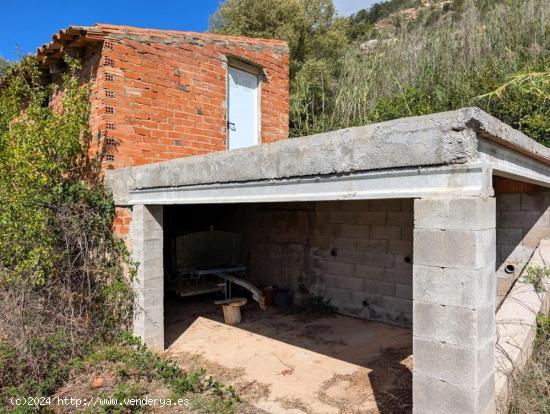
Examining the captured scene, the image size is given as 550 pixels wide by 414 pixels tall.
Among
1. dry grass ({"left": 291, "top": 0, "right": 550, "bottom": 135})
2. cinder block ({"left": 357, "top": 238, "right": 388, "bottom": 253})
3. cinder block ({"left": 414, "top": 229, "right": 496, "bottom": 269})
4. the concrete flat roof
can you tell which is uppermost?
Result: dry grass ({"left": 291, "top": 0, "right": 550, "bottom": 135})

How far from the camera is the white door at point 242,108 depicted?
833cm

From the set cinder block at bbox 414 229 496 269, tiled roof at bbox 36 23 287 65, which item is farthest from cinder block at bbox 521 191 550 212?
tiled roof at bbox 36 23 287 65

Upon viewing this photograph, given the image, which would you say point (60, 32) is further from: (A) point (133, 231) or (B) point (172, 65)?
(A) point (133, 231)

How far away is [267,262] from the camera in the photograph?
916cm

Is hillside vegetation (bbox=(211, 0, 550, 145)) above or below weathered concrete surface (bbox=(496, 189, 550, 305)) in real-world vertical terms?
above

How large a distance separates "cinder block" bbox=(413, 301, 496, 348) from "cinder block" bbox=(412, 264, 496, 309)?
0.05 metres

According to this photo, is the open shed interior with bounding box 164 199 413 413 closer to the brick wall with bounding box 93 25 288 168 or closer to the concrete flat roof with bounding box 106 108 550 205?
the brick wall with bounding box 93 25 288 168

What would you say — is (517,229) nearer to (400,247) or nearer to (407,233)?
(407,233)

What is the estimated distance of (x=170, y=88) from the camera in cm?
712

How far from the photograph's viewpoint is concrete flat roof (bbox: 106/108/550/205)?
2.63 m

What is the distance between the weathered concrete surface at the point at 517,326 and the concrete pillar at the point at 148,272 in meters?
4.47

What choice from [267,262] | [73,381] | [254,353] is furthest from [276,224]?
[73,381]

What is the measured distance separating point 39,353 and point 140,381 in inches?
57.2

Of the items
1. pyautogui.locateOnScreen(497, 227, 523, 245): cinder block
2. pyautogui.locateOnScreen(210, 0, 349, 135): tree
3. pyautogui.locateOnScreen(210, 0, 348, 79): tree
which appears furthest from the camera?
pyautogui.locateOnScreen(210, 0, 348, 79): tree
